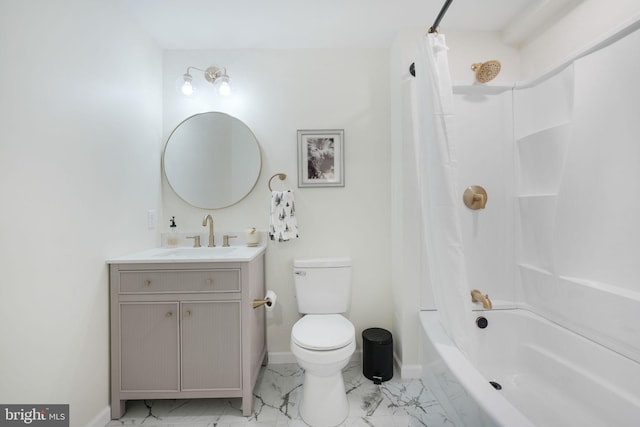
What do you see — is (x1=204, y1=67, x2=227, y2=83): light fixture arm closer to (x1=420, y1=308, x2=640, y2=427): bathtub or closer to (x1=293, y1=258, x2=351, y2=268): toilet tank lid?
(x1=293, y1=258, x2=351, y2=268): toilet tank lid

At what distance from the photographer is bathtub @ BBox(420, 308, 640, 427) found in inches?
39.1

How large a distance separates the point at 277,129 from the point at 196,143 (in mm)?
618

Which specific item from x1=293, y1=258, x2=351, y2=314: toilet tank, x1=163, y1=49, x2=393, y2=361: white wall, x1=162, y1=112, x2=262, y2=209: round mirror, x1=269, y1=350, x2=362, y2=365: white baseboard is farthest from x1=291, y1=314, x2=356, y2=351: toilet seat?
x1=162, y1=112, x2=262, y2=209: round mirror

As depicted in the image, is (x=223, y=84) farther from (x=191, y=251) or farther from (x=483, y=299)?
(x=483, y=299)

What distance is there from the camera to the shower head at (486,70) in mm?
1573

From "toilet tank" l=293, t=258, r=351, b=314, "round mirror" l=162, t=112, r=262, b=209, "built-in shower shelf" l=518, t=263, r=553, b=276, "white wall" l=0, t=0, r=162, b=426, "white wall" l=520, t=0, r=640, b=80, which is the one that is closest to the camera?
"white wall" l=0, t=0, r=162, b=426

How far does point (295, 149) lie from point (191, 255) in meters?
1.05

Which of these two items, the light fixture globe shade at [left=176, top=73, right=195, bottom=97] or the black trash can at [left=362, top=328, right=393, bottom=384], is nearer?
the black trash can at [left=362, top=328, right=393, bottom=384]

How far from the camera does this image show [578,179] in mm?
1350

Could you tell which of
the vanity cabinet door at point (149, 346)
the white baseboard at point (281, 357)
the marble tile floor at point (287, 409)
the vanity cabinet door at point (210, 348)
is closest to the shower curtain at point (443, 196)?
the marble tile floor at point (287, 409)

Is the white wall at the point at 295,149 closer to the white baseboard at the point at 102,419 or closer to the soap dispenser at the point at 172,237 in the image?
the soap dispenser at the point at 172,237

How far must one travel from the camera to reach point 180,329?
143 centimetres

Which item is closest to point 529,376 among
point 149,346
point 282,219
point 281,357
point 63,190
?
point 281,357

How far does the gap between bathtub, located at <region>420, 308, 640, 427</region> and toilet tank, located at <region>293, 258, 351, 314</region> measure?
0.56 m
